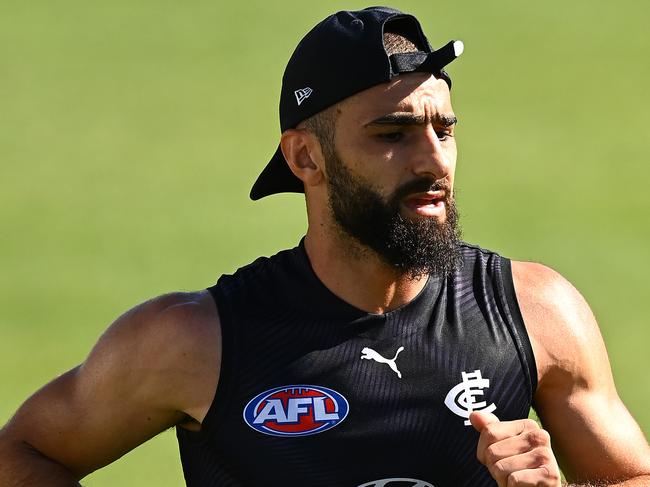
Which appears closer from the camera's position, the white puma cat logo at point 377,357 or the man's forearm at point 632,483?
the man's forearm at point 632,483

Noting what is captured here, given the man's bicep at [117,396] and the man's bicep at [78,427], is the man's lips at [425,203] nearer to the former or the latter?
the man's bicep at [117,396]

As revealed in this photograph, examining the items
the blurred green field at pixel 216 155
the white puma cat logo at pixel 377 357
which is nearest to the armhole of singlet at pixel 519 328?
the white puma cat logo at pixel 377 357

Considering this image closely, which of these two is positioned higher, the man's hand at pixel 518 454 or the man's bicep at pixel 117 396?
the man's bicep at pixel 117 396

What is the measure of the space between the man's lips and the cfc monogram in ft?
1.55

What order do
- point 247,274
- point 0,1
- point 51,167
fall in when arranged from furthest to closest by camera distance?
point 0,1
point 51,167
point 247,274

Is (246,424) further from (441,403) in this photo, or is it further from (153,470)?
(153,470)

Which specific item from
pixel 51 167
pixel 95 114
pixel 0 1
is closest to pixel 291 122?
pixel 51 167

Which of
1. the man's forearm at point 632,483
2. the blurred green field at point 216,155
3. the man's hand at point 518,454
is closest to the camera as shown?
the man's hand at point 518,454

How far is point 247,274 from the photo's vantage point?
491 centimetres

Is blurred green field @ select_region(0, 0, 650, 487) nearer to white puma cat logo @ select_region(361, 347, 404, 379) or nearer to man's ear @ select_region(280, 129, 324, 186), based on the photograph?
man's ear @ select_region(280, 129, 324, 186)

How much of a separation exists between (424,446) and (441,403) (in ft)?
0.43

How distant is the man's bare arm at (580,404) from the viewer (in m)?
4.63

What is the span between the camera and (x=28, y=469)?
4.72m

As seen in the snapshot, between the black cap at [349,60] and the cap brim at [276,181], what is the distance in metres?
0.10
